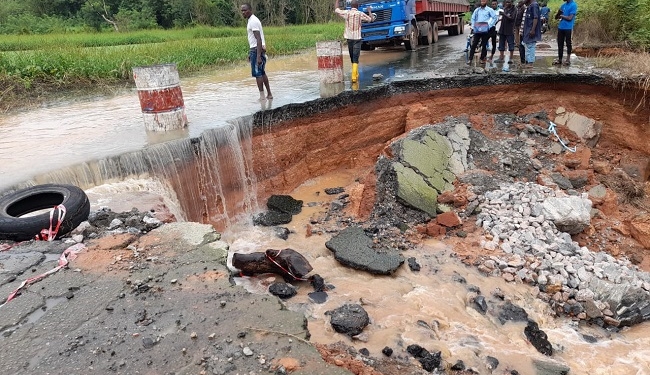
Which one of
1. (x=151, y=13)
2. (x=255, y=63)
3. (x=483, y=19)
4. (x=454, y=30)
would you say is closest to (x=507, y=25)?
(x=483, y=19)

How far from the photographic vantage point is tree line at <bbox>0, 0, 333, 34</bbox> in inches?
1257

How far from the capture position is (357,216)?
7613 millimetres

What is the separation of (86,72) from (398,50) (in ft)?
34.6

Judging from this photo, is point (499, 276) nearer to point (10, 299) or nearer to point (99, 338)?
point (99, 338)

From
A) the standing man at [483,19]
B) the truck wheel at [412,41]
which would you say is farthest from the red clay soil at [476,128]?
the truck wheel at [412,41]

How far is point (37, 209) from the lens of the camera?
4.99 meters

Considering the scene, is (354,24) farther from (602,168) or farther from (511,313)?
(511,313)

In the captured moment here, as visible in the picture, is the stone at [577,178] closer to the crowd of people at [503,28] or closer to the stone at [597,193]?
the stone at [597,193]

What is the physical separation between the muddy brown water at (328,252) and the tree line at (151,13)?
25932mm

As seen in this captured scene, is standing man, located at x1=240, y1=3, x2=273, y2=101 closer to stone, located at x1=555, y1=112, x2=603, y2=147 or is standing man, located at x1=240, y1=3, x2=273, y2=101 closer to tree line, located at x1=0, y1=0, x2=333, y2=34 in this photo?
stone, located at x1=555, y1=112, x2=603, y2=147

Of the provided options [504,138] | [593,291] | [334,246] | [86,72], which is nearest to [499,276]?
[593,291]

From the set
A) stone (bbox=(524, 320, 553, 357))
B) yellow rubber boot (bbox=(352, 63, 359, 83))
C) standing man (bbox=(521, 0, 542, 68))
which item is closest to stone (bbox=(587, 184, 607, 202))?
standing man (bbox=(521, 0, 542, 68))

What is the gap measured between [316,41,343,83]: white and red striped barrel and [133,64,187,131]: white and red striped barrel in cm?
388

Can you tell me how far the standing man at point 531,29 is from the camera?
9891mm
